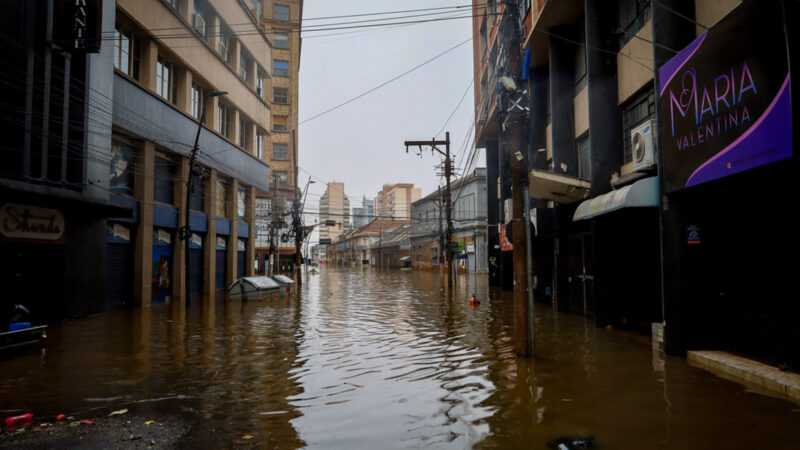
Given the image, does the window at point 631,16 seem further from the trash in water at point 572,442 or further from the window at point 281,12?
the window at point 281,12

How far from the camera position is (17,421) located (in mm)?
5480

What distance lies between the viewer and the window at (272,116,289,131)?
189 ft

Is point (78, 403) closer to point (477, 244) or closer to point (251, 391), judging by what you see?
point (251, 391)

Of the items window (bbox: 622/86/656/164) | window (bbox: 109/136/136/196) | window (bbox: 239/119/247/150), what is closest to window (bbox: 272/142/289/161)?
window (bbox: 239/119/247/150)

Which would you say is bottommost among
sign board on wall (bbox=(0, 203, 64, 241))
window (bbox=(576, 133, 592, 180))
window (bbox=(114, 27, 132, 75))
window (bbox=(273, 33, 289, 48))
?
sign board on wall (bbox=(0, 203, 64, 241))

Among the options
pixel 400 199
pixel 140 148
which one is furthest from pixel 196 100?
pixel 400 199

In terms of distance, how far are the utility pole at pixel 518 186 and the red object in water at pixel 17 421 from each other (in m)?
7.58

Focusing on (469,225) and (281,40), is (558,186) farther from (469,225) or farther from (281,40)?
(281,40)

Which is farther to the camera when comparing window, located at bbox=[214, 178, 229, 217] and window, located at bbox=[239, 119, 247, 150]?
window, located at bbox=[239, 119, 247, 150]

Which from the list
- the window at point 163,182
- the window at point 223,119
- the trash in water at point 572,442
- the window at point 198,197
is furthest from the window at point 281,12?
the trash in water at point 572,442

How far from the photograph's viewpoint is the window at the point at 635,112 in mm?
11672

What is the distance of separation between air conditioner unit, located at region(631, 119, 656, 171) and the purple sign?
168 centimetres

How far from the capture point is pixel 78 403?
633 centimetres

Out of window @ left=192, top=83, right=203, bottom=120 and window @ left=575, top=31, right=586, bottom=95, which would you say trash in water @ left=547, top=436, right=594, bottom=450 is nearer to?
window @ left=575, top=31, right=586, bottom=95
